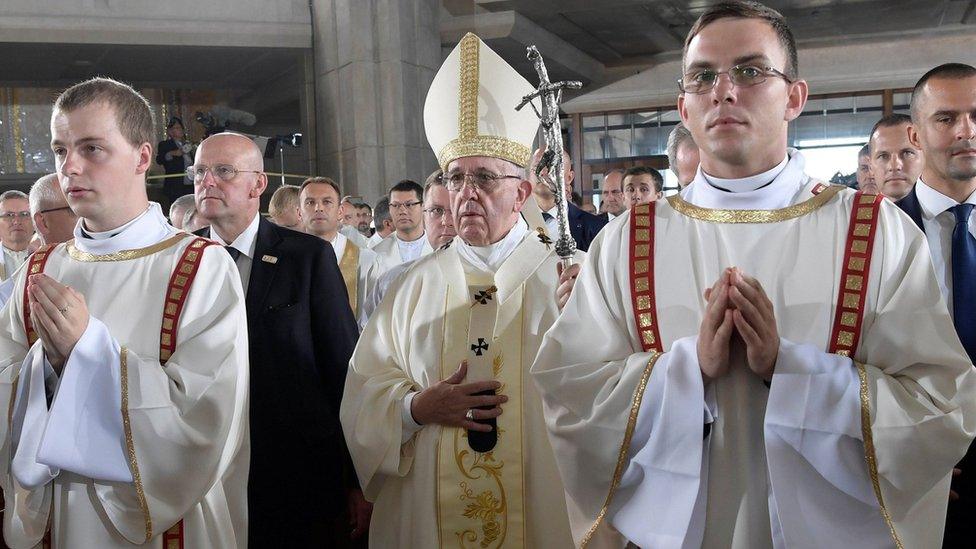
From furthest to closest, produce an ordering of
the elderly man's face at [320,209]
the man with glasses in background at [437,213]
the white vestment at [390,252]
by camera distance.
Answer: the white vestment at [390,252], the elderly man's face at [320,209], the man with glasses in background at [437,213]

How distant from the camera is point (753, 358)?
1.86 metres

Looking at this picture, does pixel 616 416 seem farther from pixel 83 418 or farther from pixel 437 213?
pixel 437 213

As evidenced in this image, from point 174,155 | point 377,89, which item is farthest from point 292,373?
point 174,155

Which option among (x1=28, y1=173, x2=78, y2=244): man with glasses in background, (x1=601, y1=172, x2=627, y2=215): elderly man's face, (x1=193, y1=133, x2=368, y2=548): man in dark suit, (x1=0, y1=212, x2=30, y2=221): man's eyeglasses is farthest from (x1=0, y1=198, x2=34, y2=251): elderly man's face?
(x1=601, y1=172, x2=627, y2=215): elderly man's face

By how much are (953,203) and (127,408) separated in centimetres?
250

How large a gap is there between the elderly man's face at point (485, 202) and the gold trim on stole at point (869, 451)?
1.45 metres

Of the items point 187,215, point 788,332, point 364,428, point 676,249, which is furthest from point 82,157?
point 187,215

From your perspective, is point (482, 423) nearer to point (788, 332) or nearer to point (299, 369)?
point (299, 369)

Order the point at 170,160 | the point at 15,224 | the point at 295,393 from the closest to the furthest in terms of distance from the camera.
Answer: the point at 295,393
the point at 15,224
the point at 170,160

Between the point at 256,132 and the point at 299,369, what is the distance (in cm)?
1505

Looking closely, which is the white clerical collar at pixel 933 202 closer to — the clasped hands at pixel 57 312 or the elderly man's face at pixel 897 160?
the elderly man's face at pixel 897 160

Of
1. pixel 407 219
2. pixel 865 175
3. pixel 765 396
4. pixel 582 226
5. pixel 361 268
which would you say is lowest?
pixel 765 396

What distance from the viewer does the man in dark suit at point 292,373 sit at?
337 cm

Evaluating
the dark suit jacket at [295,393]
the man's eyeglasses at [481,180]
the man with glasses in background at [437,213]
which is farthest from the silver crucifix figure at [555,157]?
the man with glasses in background at [437,213]
